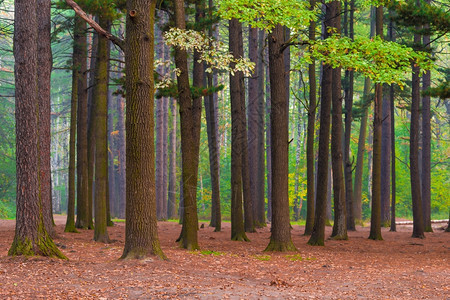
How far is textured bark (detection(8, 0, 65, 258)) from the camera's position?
847cm

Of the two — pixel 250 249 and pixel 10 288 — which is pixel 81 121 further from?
pixel 10 288

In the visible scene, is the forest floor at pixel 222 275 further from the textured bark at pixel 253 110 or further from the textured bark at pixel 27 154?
the textured bark at pixel 253 110

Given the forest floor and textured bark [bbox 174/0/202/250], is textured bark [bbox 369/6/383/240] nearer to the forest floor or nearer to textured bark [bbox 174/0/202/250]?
the forest floor

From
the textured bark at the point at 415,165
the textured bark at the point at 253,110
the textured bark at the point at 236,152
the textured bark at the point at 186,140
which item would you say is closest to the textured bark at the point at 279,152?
Answer: the textured bark at the point at 186,140

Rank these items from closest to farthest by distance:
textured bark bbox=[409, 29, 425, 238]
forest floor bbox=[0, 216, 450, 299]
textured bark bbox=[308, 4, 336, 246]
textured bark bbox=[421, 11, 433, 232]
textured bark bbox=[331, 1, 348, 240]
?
forest floor bbox=[0, 216, 450, 299], textured bark bbox=[308, 4, 336, 246], textured bark bbox=[331, 1, 348, 240], textured bark bbox=[409, 29, 425, 238], textured bark bbox=[421, 11, 433, 232]

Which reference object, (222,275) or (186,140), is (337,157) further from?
(222,275)

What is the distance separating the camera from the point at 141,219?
888 cm

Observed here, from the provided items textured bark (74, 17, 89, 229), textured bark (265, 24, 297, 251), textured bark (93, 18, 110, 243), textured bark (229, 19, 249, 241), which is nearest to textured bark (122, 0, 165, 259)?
textured bark (93, 18, 110, 243)

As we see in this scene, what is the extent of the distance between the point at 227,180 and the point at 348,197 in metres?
22.7

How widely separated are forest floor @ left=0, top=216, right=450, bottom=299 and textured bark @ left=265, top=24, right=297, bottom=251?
1.92 ft

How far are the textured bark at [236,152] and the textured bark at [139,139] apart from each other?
619 cm

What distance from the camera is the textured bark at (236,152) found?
587 inches

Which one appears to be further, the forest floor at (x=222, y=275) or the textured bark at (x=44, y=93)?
the textured bark at (x=44, y=93)

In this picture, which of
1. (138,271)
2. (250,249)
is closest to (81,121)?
(250,249)
